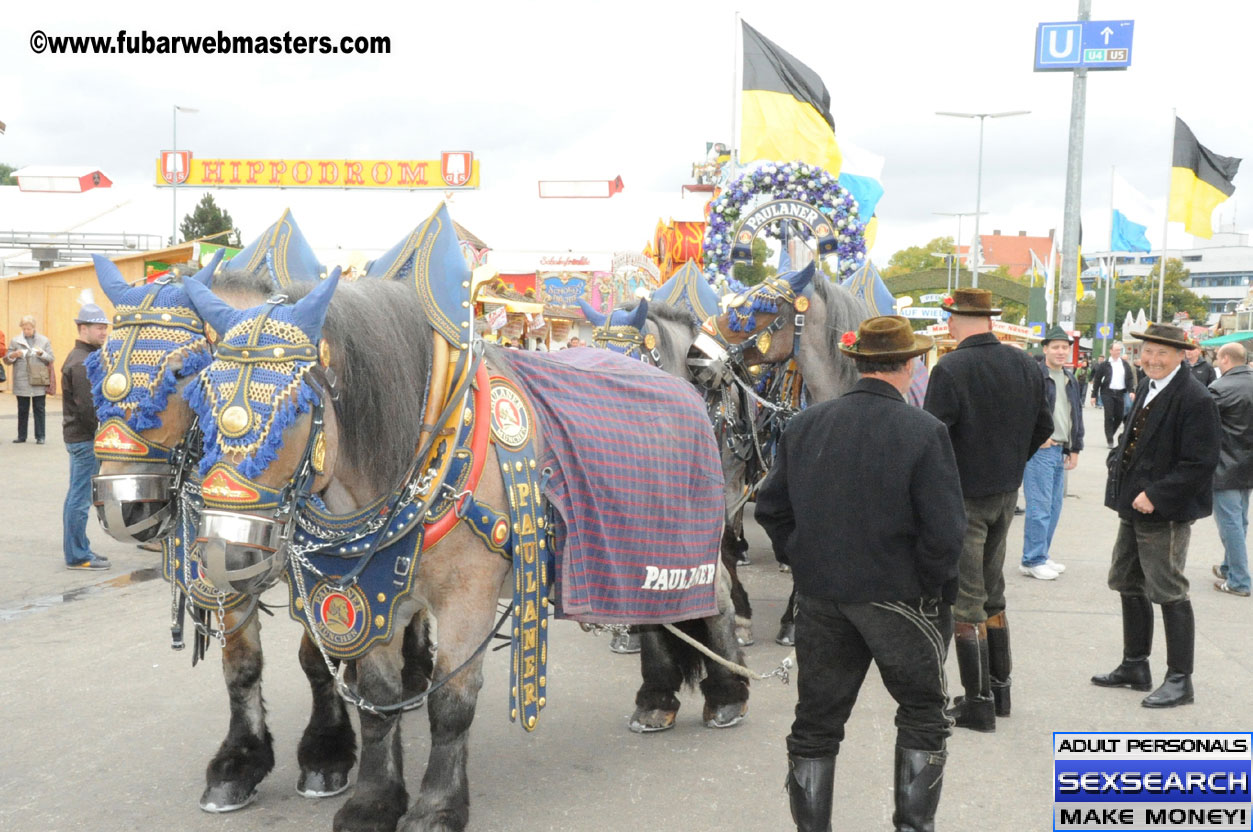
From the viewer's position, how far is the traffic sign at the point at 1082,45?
13203 mm

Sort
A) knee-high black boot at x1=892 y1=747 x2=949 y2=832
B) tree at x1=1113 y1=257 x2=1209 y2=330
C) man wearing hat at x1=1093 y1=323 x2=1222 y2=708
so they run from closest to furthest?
knee-high black boot at x1=892 y1=747 x2=949 y2=832 < man wearing hat at x1=1093 y1=323 x2=1222 y2=708 < tree at x1=1113 y1=257 x2=1209 y2=330

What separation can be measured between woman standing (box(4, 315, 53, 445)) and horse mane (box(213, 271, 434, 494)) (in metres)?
12.4

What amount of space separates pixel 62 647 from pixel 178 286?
11.1 ft

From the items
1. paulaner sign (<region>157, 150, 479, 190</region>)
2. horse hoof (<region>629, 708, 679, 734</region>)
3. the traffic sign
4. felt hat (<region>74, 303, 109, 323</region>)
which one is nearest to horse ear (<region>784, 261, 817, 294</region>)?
horse hoof (<region>629, 708, 679, 734</region>)

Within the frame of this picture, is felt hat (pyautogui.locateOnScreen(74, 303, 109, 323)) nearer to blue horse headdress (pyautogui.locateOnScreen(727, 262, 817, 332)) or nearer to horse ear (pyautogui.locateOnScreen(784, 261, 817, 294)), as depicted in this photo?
blue horse headdress (pyautogui.locateOnScreen(727, 262, 817, 332))

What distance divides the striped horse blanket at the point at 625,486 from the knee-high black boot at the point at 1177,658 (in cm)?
246

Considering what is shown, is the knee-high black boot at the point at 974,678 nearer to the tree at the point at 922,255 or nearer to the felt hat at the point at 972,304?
the felt hat at the point at 972,304

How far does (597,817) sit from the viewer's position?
3859 mm

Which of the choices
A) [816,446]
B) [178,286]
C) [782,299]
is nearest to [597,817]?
[816,446]

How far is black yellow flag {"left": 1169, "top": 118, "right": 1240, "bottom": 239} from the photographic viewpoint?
62.9 ft

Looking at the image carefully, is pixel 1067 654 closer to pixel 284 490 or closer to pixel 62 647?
pixel 284 490

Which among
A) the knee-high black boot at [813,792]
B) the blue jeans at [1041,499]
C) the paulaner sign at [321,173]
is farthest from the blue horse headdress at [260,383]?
the paulaner sign at [321,173]

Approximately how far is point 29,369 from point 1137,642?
45.8 feet

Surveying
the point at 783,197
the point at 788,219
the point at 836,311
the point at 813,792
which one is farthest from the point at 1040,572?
the point at 813,792
